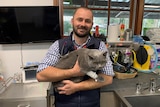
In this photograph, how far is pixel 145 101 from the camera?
130 centimetres

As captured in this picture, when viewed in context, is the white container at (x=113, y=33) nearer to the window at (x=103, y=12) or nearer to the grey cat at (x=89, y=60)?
the window at (x=103, y=12)

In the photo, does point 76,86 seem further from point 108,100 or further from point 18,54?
point 18,54

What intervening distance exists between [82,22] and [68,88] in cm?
50

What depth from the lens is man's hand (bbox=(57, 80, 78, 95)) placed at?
1030 mm

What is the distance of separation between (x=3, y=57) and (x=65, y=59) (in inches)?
46.4

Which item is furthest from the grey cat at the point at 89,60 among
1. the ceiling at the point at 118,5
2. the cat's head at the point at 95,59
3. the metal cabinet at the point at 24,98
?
the ceiling at the point at 118,5

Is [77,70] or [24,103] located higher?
[77,70]

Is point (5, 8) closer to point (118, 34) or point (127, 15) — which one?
point (118, 34)

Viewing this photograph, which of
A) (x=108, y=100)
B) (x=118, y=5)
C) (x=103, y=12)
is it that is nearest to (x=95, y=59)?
(x=108, y=100)

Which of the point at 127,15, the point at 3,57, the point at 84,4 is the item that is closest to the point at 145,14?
the point at 127,15

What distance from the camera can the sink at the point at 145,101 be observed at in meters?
1.27

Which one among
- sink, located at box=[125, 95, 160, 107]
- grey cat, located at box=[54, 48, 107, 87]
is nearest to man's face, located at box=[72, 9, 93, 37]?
grey cat, located at box=[54, 48, 107, 87]

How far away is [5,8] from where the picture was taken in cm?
167

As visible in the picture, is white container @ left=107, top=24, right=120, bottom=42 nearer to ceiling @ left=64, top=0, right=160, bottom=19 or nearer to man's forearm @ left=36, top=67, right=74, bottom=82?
ceiling @ left=64, top=0, right=160, bottom=19
